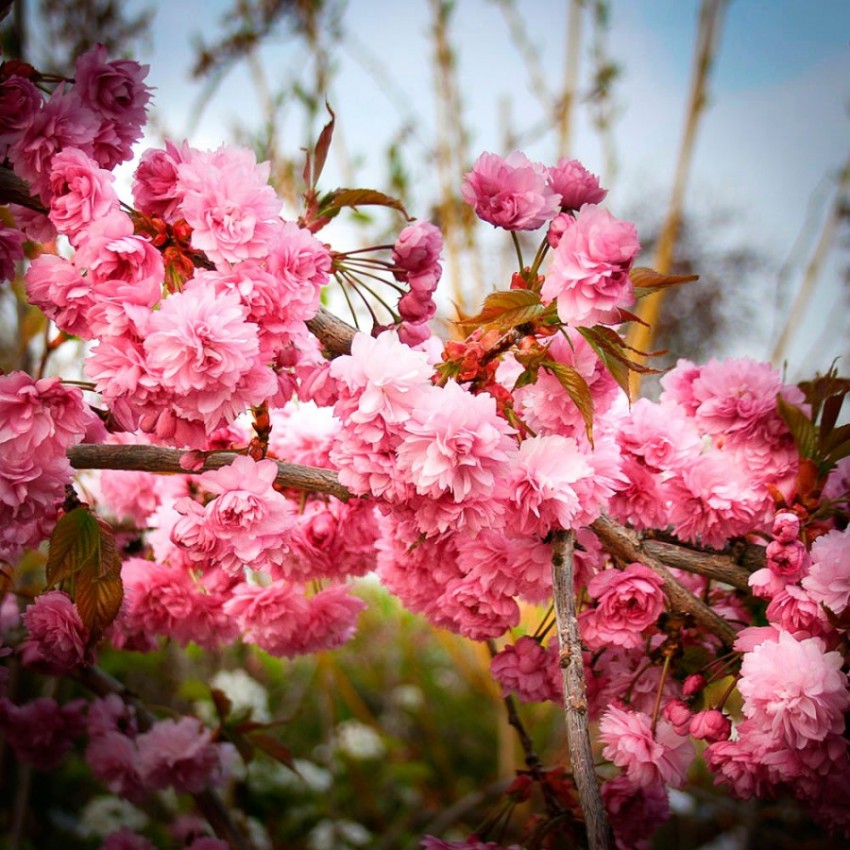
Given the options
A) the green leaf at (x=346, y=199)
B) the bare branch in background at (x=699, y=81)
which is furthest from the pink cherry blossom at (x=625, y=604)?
the bare branch in background at (x=699, y=81)

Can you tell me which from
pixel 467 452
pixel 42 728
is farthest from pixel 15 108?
pixel 42 728

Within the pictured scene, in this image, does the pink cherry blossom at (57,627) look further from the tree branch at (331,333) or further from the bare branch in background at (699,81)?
the bare branch in background at (699,81)

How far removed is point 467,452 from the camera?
0.62 metres

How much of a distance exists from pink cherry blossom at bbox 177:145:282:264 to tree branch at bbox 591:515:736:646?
17.2 inches

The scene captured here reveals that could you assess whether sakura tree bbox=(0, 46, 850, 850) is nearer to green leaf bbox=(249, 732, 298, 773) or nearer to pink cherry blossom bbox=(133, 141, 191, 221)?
pink cherry blossom bbox=(133, 141, 191, 221)

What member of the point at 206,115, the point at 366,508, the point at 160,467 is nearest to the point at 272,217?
the point at 160,467

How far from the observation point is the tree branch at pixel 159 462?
2.55ft

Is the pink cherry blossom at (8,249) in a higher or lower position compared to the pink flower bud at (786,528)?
higher

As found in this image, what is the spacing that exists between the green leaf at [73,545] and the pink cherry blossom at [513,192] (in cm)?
45

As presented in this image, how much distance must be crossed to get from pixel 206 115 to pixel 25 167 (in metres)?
1.70

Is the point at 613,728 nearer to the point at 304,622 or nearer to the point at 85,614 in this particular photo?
the point at 304,622

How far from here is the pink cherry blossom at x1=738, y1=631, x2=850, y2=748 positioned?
2.23 feet

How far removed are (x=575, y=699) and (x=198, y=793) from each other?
0.73 m

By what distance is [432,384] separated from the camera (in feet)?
2.33
